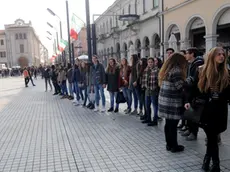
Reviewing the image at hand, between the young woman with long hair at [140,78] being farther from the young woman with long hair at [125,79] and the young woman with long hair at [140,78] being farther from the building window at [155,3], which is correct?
the building window at [155,3]

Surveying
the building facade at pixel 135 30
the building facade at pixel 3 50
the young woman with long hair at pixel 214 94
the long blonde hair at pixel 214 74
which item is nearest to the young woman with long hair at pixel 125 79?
the young woman with long hair at pixel 214 94

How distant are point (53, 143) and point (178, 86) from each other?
9.64 ft

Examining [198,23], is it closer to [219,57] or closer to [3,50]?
[219,57]

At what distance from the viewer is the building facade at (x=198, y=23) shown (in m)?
14.0

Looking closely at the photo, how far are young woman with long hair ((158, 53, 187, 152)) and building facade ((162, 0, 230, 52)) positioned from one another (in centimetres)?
905

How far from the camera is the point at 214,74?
3.69m

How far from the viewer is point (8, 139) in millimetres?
6387

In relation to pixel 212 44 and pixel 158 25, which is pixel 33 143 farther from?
pixel 158 25

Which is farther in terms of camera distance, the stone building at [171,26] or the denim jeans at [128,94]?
the stone building at [171,26]

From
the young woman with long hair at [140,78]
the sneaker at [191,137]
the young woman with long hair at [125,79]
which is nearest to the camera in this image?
the sneaker at [191,137]

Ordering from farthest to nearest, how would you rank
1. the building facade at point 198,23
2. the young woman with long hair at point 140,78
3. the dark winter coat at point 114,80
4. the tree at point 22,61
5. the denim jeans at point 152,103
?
the tree at point 22,61
the building facade at point 198,23
the dark winter coat at point 114,80
the young woman with long hair at point 140,78
the denim jeans at point 152,103

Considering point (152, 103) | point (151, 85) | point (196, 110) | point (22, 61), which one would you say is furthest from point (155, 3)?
point (22, 61)

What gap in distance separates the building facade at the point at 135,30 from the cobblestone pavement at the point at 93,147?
14362 mm

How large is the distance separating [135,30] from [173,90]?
2249cm
